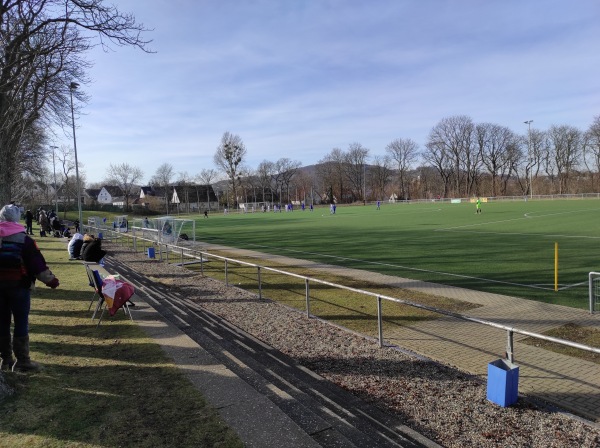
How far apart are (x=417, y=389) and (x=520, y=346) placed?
2.63 meters

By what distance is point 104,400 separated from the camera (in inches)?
175

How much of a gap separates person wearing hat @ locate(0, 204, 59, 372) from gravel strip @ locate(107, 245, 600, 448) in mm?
3227

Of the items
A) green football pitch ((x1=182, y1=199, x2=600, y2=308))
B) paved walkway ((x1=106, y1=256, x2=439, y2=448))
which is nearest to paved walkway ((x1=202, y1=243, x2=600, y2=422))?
green football pitch ((x1=182, y1=199, x2=600, y2=308))

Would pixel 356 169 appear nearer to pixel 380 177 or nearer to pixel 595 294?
pixel 380 177

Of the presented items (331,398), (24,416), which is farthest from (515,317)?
(24,416)

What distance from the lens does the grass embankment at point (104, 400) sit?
3.70 meters

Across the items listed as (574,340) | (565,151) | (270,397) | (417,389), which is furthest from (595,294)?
(565,151)

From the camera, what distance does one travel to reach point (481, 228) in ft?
89.4

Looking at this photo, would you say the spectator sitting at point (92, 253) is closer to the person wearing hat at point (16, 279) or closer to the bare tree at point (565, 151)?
the person wearing hat at point (16, 279)

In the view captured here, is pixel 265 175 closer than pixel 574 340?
No

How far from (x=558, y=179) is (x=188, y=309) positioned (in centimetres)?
10191

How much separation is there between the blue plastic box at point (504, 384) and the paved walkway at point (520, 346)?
2.03 ft

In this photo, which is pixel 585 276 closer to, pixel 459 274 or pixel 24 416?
pixel 459 274

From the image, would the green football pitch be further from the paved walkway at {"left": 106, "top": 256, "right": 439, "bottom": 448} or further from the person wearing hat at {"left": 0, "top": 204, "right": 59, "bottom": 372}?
the person wearing hat at {"left": 0, "top": 204, "right": 59, "bottom": 372}
